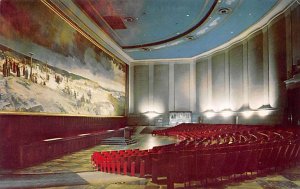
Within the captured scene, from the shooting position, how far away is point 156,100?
24406mm

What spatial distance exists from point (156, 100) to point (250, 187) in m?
19.6

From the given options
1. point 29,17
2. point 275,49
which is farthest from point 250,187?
point 275,49

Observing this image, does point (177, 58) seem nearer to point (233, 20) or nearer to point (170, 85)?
point (170, 85)

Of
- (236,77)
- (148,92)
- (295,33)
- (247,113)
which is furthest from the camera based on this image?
(148,92)

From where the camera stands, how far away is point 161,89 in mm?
24359

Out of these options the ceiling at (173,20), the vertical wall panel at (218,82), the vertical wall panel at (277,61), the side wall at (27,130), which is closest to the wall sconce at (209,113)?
the vertical wall panel at (218,82)

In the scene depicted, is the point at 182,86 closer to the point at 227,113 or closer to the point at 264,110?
the point at 227,113

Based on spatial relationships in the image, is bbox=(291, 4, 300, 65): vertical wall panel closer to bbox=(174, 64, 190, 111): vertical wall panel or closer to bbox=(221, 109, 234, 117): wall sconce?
bbox=(221, 109, 234, 117): wall sconce

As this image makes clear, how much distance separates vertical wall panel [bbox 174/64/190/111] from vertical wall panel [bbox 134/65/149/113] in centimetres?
249

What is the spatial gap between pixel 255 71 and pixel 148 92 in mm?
10486

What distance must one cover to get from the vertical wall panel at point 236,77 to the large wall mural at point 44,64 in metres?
8.65

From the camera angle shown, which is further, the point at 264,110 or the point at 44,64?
the point at 264,110

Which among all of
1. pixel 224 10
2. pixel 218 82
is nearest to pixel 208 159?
pixel 224 10

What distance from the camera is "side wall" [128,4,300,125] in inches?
517
